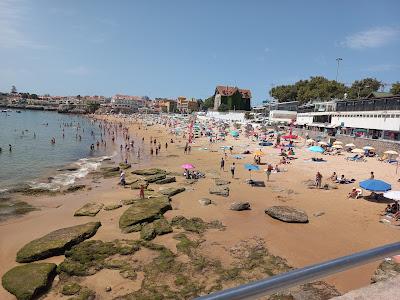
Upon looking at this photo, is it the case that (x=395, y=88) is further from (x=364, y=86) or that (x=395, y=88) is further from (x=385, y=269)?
(x=385, y=269)

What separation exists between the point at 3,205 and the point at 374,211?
23.5 meters

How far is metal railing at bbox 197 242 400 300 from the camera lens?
1896mm

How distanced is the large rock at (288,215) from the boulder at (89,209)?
10.4 metres

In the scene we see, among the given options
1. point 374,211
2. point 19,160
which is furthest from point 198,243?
point 19,160

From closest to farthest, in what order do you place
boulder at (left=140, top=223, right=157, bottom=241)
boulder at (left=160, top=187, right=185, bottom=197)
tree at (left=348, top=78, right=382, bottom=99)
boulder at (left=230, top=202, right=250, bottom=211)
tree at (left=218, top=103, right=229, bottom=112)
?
boulder at (left=140, top=223, right=157, bottom=241) < boulder at (left=230, top=202, right=250, bottom=211) < boulder at (left=160, top=187, right=185, bottom=197) < tree at (left=348, top=78, right=382, bottom=99) < tree at (left=218, top=103, right=229, bottom=112)

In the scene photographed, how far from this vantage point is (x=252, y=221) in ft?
61.9

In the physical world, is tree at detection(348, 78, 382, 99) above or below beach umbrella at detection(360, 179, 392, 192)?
above

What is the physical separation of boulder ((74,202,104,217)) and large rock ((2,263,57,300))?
6819mm

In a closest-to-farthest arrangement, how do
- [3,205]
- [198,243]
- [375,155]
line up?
[198,243] < [3,205] < [375,155]

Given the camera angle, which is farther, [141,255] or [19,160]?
[19,160]

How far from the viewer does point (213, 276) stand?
42.0 feet

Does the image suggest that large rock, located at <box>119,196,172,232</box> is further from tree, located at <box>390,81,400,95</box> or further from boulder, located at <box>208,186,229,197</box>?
tree, located at <box>390,81,400,95</box>

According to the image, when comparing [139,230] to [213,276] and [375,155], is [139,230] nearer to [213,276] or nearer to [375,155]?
[213,276]

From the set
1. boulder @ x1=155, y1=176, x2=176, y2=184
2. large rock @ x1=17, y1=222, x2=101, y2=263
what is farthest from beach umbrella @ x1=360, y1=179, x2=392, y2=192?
large rock @ x1=17, y1=222, x2=101, y2=263
